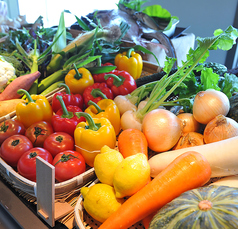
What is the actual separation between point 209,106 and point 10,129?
2.80 ft

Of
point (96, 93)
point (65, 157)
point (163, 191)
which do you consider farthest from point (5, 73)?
point (163, 191)

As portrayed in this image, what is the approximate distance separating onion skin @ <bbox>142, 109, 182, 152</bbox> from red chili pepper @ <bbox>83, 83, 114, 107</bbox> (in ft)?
1.23

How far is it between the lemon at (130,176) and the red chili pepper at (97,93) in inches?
22.9

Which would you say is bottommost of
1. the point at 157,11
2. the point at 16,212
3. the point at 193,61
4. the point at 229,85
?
the point at 16,212

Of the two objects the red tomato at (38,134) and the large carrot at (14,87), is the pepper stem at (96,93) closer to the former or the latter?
the red tomato at (38,134)

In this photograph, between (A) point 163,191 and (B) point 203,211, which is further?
(A) point 163,191

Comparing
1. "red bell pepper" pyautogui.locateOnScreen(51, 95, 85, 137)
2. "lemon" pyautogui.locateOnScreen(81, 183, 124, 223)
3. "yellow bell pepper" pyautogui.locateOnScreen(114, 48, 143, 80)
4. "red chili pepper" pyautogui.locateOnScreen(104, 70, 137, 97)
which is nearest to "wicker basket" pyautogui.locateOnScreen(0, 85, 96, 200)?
"lemon" pyautogui.locateOnScreen(81, 183, 124, 223)

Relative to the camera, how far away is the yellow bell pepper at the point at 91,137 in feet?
3.02

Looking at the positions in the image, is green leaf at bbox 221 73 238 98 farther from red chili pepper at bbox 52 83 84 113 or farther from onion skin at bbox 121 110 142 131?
red chili pepper at bbox 52 83 84 113

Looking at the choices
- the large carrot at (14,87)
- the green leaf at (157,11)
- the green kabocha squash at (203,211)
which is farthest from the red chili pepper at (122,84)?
the green leaf at (157,11)

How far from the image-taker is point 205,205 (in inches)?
20.7

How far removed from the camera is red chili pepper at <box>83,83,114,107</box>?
123 cm

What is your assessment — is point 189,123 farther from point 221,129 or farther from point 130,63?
point 130,63

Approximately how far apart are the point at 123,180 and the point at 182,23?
10.1ft
